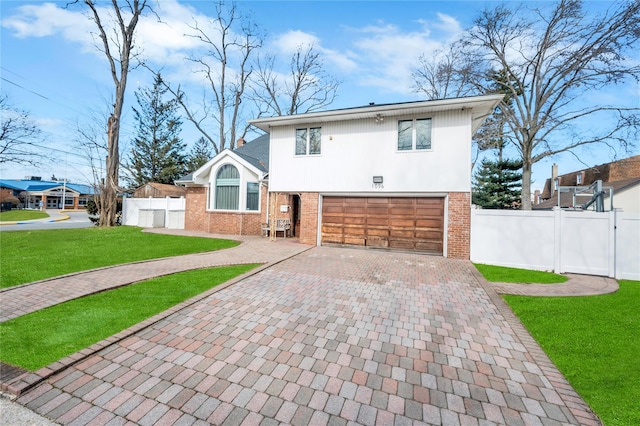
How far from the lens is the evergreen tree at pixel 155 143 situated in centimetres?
3203

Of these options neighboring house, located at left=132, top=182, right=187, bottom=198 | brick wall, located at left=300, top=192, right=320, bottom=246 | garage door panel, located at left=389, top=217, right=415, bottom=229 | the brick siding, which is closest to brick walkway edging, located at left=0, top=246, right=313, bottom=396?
brick wall, located at left=300, top=192, right=320, bottom=246

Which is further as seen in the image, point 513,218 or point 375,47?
point 375,47

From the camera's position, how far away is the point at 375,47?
12883 millimetres

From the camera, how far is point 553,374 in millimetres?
3029

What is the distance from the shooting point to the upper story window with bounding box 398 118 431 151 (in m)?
9.96

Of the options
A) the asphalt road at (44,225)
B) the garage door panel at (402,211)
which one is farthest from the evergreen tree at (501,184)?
the asphalt road at (44,225)

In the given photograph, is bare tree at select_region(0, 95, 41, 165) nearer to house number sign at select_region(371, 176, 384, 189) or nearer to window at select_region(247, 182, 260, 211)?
window at select_region(247, 182, 260, 211)

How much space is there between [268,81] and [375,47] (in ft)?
50.6

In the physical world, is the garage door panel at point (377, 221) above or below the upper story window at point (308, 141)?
below

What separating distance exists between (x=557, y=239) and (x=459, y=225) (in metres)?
2.63

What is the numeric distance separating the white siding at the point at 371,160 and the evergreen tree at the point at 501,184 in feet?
67.1

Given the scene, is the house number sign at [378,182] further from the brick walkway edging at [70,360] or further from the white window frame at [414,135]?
the brick walkway edging at [70,360]

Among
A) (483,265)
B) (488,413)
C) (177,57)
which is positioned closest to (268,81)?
(177,57)

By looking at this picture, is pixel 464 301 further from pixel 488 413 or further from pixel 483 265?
pixel 483 265
